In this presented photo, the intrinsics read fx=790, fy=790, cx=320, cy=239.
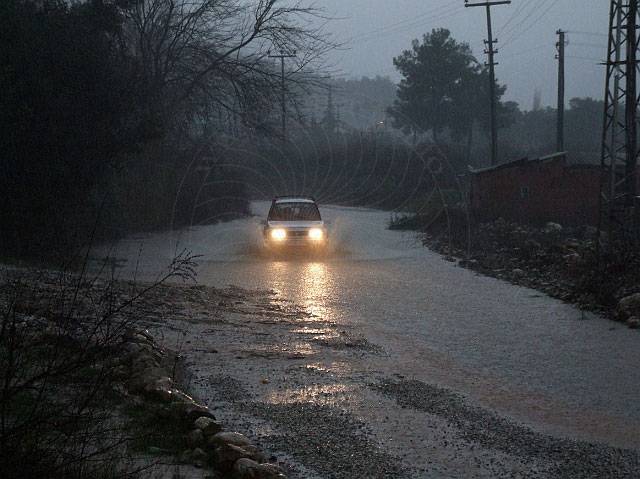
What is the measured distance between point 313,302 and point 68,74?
864cm

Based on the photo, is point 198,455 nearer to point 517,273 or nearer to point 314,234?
point 517,273

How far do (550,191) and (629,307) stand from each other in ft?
66.8

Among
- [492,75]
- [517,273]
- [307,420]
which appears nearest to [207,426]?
[307,420]

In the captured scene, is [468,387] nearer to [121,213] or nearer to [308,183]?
[121,213]

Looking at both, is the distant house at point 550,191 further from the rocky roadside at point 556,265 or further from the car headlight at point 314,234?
the car headlight at point 314,234

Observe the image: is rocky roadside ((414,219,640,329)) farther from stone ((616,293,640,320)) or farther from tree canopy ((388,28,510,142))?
tree canopy ((388,28,510,142))

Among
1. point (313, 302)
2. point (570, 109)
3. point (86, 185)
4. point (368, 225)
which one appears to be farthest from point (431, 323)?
point (570, 109)

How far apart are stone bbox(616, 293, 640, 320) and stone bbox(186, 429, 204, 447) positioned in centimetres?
901

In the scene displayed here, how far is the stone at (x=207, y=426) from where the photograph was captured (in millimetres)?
5949

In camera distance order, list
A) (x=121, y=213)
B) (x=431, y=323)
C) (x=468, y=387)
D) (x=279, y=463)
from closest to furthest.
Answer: (x=279, y=463) → (x=468, y=387) → (x=431, y=323) → (x=121, y=213)

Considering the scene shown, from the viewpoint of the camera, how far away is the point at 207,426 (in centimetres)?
599

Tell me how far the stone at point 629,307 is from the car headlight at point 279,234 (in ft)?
36.2

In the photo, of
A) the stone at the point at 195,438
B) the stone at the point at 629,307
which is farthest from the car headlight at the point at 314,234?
the stone at the point at 195,438

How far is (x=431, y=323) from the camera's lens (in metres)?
12.7
